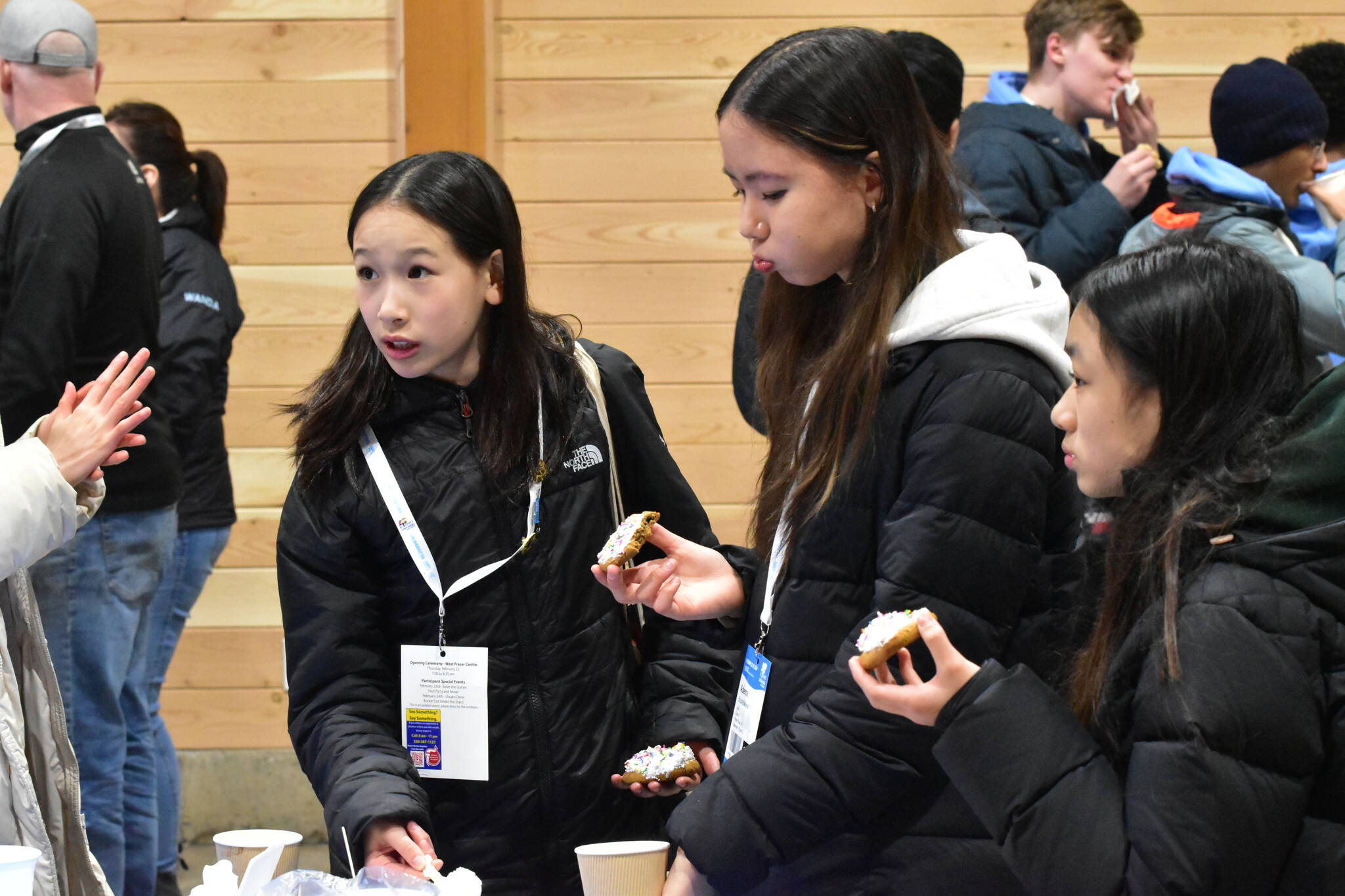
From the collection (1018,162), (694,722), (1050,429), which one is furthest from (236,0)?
(1050,429)

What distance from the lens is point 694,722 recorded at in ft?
6.23

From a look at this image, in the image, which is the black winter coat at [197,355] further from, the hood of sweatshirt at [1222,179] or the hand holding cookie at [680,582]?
the hood of sweatshirt at [1222,179]

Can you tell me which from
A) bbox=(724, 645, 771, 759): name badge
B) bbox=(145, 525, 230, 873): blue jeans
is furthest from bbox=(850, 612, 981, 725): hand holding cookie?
bbox=(145, 525, 230, 873): blue jeans

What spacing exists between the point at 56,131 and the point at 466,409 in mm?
1786

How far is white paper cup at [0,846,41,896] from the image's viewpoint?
1.37 meters

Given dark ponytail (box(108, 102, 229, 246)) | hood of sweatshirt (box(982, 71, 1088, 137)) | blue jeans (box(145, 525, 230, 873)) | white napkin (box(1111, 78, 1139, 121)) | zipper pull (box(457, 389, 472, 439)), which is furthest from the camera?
dark ponytail (box(108, 102, 229, 246))

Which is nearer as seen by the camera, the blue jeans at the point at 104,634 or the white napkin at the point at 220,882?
the white napkin at the point at 220,882

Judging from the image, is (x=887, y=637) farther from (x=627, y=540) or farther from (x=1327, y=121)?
(x=1327, y=121)

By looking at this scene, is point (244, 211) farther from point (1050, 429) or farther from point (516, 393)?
point (1050, 429)

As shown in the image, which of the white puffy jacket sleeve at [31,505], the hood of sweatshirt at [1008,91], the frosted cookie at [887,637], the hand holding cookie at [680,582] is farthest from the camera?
the hood of sweatshirt at [1008,91]

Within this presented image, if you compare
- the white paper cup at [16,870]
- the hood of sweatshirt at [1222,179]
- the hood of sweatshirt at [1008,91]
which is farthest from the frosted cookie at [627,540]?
the hood of sweatshirt at [1008,91]

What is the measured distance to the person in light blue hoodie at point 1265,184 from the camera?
2.87 meters

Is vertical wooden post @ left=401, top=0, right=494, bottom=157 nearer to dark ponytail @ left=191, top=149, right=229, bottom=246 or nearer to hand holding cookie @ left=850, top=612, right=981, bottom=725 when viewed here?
dark ponytail @ left=191, top=149, right=229, bottom=246

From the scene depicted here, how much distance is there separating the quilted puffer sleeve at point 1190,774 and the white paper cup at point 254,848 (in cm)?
71
